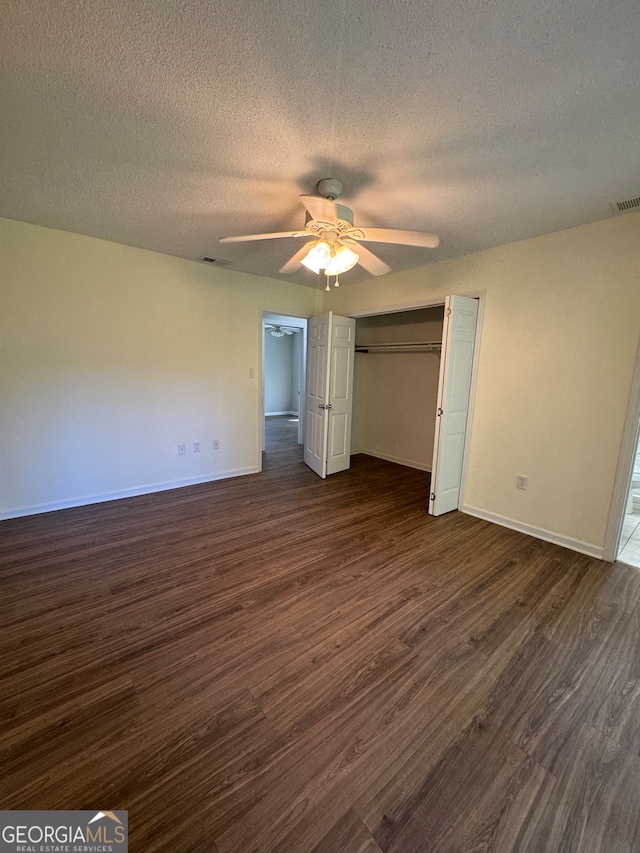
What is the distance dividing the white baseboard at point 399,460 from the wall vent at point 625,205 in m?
3.32

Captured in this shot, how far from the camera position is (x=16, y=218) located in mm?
2752

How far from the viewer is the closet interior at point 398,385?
477cm

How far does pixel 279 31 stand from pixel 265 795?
8.90 ft

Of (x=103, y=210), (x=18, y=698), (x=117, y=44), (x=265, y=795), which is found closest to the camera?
(x=265, y=795)

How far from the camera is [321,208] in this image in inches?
71.4

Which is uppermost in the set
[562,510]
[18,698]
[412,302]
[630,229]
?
[630,229]

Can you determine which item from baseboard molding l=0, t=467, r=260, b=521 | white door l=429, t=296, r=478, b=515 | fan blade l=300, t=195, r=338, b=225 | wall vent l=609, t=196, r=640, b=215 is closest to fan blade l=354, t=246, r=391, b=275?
fan blade l=300, t=195, r=338, b=225

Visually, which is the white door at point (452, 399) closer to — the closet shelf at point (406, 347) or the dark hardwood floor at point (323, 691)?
the dark hardwood floor at point (323, 691)

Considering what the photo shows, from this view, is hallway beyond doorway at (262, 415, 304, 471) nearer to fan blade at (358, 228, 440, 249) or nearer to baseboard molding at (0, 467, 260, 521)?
baseboard molding at (0, 467, 260, 521)

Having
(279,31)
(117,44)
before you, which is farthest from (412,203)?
(117,44)

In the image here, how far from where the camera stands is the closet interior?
4.77m

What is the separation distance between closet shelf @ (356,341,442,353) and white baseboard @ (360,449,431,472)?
5.51ft

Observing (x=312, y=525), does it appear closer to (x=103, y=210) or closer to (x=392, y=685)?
(x=392, y=685)

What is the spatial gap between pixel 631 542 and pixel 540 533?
78 centimetres
